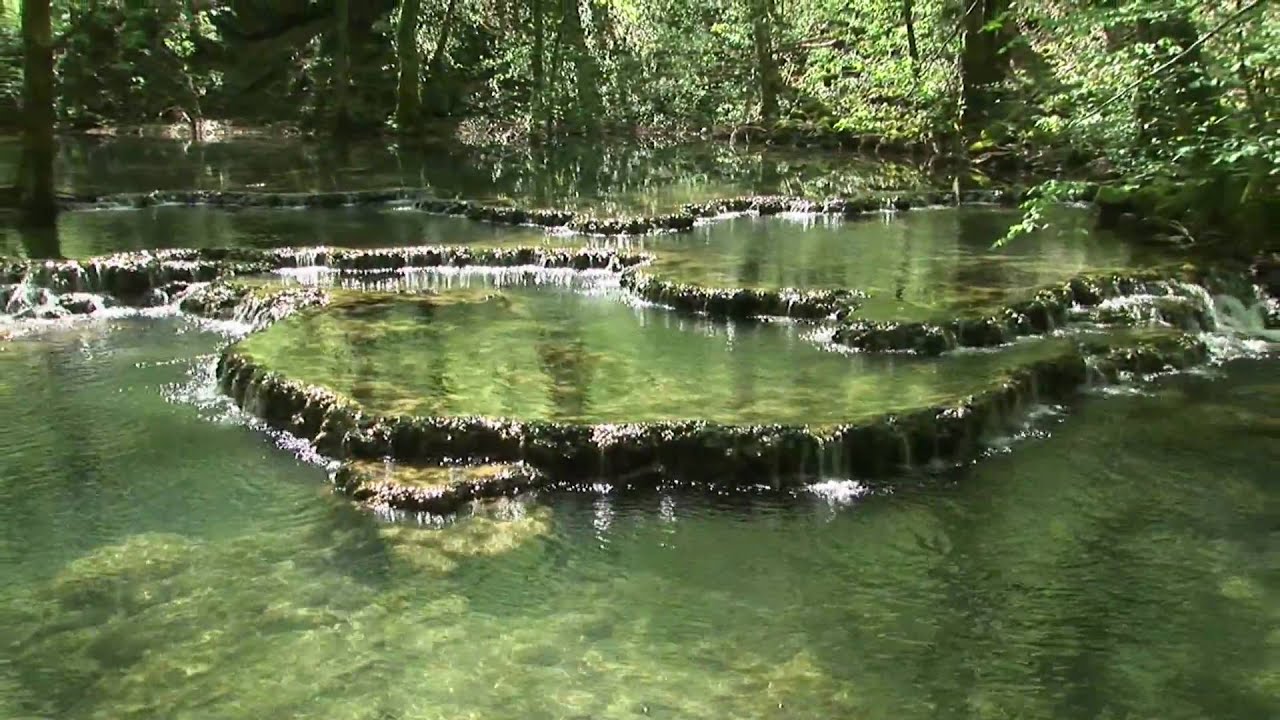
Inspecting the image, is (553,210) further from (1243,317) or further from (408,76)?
(408,76)

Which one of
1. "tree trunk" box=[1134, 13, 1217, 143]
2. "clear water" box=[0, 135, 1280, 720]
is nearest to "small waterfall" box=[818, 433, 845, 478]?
"clear water" box=[0, 135, 1280, 720]

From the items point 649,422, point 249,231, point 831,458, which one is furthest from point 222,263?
point 831,458

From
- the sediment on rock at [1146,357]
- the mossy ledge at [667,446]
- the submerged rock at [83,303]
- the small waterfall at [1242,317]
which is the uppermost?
the submerged rock at [83,303]

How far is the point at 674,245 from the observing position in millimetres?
15664

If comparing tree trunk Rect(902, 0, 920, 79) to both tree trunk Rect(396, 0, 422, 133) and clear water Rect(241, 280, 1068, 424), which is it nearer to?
clear water Rect(241, 280, 1068, 424)

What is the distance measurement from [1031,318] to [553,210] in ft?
27.7

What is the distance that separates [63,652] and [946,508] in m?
5.21

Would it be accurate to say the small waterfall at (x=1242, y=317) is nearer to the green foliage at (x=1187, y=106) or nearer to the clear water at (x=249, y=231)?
the green foliage at (x=1187, y=106)

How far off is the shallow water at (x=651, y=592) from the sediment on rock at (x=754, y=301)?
327cm

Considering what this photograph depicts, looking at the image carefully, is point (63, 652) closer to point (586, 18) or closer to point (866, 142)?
point (866, 142)

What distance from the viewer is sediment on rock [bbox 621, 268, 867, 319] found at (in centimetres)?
1176

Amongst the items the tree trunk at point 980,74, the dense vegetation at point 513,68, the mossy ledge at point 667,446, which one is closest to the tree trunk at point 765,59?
the dense vegetation at point 513,68

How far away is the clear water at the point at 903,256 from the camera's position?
12.2m

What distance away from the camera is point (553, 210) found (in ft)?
58.2
